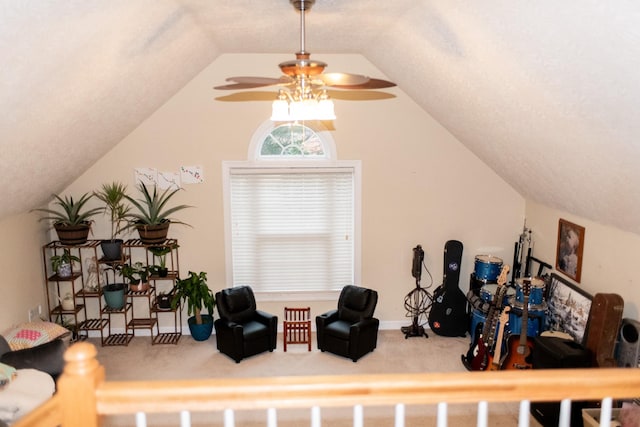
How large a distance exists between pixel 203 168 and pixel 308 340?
2431 millimetres

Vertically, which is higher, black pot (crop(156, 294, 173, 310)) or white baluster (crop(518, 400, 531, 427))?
white baluster (crop(518, 400, 531, 427))

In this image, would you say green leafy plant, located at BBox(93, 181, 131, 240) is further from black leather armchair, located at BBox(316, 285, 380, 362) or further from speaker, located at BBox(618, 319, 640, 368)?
speaker, located at BBox(618, 319, 640, 368)

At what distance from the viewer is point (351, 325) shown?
19.1 ft

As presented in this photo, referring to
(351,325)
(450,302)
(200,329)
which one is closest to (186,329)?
(200,329)

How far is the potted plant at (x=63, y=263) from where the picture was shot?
589cm

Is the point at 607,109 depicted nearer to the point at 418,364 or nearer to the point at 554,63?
the point at 554,63

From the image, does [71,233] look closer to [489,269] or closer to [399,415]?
[489,269]

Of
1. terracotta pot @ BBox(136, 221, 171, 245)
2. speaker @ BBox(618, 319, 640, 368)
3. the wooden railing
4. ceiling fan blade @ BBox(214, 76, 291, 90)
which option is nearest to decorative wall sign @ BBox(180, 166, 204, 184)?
terracotta pot @ BBox(136, 221, 171, 245)

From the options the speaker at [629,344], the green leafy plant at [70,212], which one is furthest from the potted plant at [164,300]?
the speaker at [629,344]

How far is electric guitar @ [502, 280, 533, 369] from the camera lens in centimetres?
490

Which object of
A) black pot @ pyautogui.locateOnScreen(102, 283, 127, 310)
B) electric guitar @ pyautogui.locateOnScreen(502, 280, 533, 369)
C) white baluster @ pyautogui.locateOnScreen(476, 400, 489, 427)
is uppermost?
white baluster @ pyautogui.locateOnScreen(476, 400, 489, 427)

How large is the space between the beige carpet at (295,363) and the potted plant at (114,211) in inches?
46.7

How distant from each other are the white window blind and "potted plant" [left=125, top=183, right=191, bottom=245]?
0.76 m

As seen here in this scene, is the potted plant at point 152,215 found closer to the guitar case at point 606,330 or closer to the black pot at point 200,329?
the black pot at point 200,329
